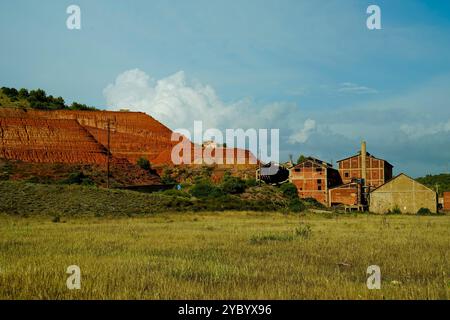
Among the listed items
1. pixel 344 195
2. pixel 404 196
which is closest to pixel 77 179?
pixel 344 195

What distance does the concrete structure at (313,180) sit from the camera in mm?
81375

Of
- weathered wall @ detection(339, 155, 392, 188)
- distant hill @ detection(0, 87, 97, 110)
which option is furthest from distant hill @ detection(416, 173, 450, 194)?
distant hill @ detection(0, 87, 97, 110)

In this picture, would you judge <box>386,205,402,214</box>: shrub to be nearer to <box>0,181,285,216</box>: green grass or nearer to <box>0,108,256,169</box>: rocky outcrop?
<box>0,181,285,216</box>: green grass

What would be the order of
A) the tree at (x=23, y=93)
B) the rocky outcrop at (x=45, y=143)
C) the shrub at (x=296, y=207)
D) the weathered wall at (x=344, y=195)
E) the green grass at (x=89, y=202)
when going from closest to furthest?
the green grass at (x=89, y=202)
the shrub at (x=296, y=207)
the weathered wall at (x=344, y=195)
the rocky outcrop at (x=45, y=143)
the tree at (x=23, y=93)

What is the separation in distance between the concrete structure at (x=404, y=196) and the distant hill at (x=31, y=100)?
97548 mm

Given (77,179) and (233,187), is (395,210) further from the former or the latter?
(77,179)

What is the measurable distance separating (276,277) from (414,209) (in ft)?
205

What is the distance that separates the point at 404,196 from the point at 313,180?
1736 cm

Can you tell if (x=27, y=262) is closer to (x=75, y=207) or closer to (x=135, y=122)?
(x=75, y=207)

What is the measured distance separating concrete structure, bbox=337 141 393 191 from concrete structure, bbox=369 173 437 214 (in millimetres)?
14561

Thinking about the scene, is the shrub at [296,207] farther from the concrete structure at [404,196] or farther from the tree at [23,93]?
the tree at [23,93]

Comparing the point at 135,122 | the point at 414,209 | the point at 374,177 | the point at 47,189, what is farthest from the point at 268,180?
the point at 135,122

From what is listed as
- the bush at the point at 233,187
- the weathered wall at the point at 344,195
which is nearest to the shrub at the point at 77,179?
the bush at the point at 233,187

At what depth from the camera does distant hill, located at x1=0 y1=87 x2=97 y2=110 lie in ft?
440
